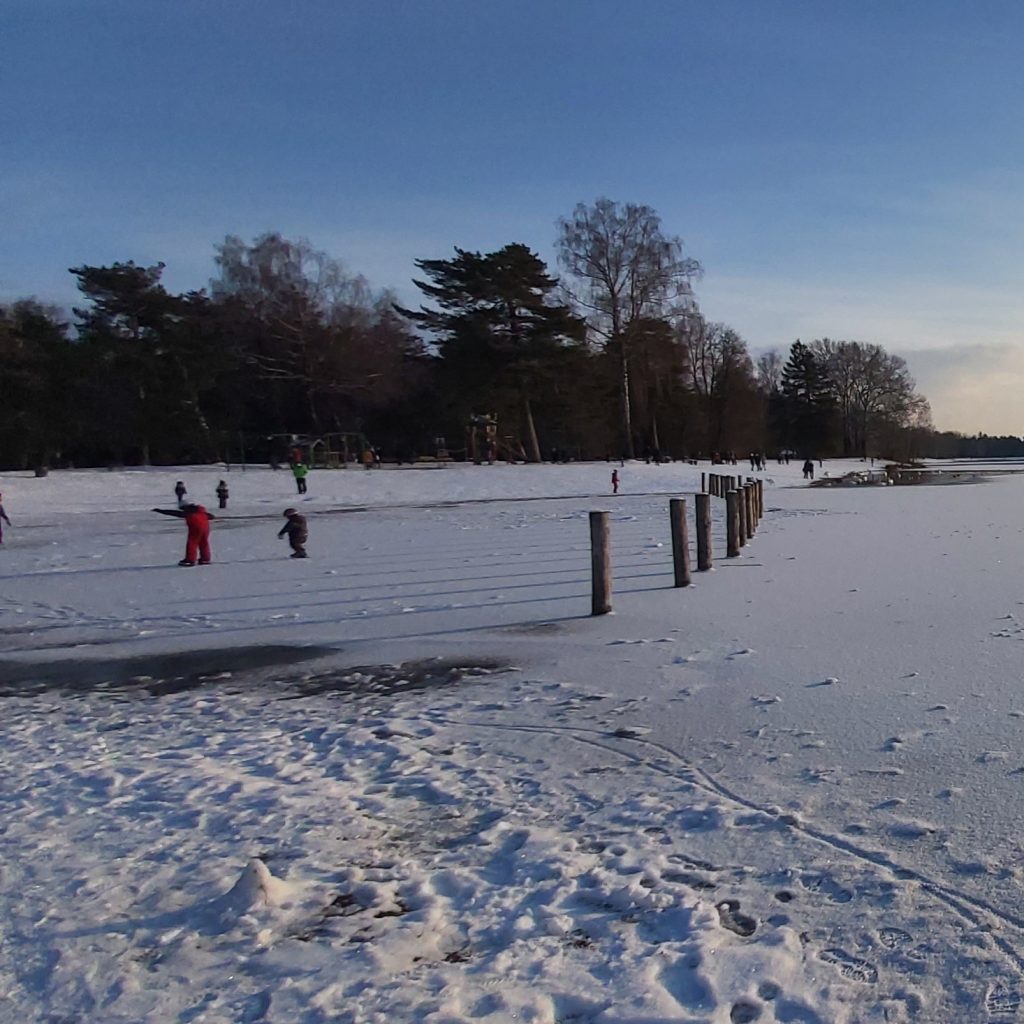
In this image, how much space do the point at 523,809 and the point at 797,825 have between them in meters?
1.24

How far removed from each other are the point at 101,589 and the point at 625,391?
148 ft

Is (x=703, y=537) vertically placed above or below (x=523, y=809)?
above

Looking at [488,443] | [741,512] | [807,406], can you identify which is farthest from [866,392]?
[741,512]

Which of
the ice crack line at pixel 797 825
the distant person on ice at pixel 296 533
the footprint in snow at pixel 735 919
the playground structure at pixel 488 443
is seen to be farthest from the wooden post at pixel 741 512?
the playground structure at pixel 488 443

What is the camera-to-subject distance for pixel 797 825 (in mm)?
4227

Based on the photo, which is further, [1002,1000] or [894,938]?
[894,938]

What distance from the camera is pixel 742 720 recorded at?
589cm

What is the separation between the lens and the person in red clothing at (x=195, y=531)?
51.8 feet

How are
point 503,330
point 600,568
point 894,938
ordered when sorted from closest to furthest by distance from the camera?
point 894,938
point 600,568
point 503,330

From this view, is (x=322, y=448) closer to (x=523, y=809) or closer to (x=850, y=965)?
(x=523, y=809)

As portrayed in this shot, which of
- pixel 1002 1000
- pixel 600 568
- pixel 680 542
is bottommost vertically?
pixel 1002 1000

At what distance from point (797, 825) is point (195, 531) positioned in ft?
43.9

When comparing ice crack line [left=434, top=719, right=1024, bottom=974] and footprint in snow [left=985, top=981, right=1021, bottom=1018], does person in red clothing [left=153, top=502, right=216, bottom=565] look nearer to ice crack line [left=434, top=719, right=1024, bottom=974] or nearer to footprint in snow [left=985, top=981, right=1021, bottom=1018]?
ice crack line [left=434, top=719, right=1024, bottom=974]

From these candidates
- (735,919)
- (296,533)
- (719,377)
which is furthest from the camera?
(719,377)
